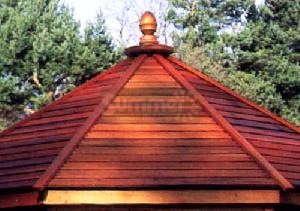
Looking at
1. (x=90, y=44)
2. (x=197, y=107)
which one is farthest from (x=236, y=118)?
(x=90, y=44)

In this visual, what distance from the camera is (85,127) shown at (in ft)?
27.0

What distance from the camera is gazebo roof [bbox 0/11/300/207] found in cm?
761

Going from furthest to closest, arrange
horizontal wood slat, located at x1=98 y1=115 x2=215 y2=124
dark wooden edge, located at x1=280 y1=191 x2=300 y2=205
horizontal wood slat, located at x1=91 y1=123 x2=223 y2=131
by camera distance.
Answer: horizontal wood slat, located at x1=98 y1=115 x2=215 y2=124
horizontal wood slat, located at x1=91 y1=123 x2=223 y2=131
dark wooden edge, located at x1=280 y1=191 x2=300 y2=205

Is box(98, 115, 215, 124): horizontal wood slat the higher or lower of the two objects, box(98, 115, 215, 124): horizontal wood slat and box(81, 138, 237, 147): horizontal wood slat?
the higher

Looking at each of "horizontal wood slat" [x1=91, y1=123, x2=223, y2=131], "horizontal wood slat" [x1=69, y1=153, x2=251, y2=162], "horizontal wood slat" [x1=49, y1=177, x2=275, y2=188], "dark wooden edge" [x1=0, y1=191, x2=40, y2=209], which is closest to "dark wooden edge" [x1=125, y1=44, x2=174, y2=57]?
"horizontal wood slat" [x1=91, y1=123, x2=223, y2=131]

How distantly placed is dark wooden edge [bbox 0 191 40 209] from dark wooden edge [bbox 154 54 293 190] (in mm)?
1970

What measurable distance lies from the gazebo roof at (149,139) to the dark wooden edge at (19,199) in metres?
0.01

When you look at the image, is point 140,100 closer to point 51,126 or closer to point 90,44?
point 51,126

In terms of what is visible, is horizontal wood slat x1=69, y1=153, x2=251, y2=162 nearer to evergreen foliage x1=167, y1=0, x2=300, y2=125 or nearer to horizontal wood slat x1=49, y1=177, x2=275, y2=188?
horizontal wood slat x1=49, y1=177, x2=275, y2=188

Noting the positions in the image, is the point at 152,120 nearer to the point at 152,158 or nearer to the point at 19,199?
the point at 152,158

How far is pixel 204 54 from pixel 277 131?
1735 cm

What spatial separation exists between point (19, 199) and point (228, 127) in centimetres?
211

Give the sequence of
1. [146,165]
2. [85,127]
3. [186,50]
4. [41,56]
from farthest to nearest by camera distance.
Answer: [186,50] < [41,56] < [85,127] < [146,165]

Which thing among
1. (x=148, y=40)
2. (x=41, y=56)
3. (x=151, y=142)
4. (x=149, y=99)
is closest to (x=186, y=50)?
(x=41, y=56)
